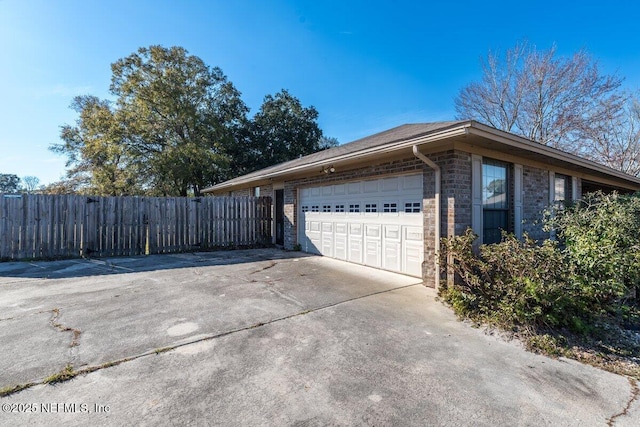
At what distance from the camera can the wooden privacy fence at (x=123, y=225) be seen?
7.71 meters

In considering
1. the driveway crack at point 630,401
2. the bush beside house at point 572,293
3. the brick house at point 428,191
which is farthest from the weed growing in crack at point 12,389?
the brick house at point 428,191

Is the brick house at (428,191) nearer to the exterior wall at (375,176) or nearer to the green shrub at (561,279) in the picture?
the exterior wall at (375,176)

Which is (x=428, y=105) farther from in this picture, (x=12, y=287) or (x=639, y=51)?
(x=12, y=287)

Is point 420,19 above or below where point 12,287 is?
above

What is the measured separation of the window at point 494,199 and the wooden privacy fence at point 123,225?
763cm

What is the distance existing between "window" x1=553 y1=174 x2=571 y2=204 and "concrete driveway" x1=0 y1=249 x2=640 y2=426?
211 inches

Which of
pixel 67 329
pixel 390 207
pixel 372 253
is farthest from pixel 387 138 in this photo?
pixel 67 329

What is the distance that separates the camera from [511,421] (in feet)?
6.08

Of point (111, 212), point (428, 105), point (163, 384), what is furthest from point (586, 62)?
point (111, 212)

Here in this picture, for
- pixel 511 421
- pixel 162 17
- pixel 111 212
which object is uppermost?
pixel 162 17

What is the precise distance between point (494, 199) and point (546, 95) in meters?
14.8

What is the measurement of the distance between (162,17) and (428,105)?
14.0 metres

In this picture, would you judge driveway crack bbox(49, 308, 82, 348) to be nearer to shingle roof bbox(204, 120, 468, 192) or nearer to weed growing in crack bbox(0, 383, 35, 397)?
weed growing in crack bbox(0, 383, 35, 397)

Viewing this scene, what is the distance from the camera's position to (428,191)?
5.14 m
